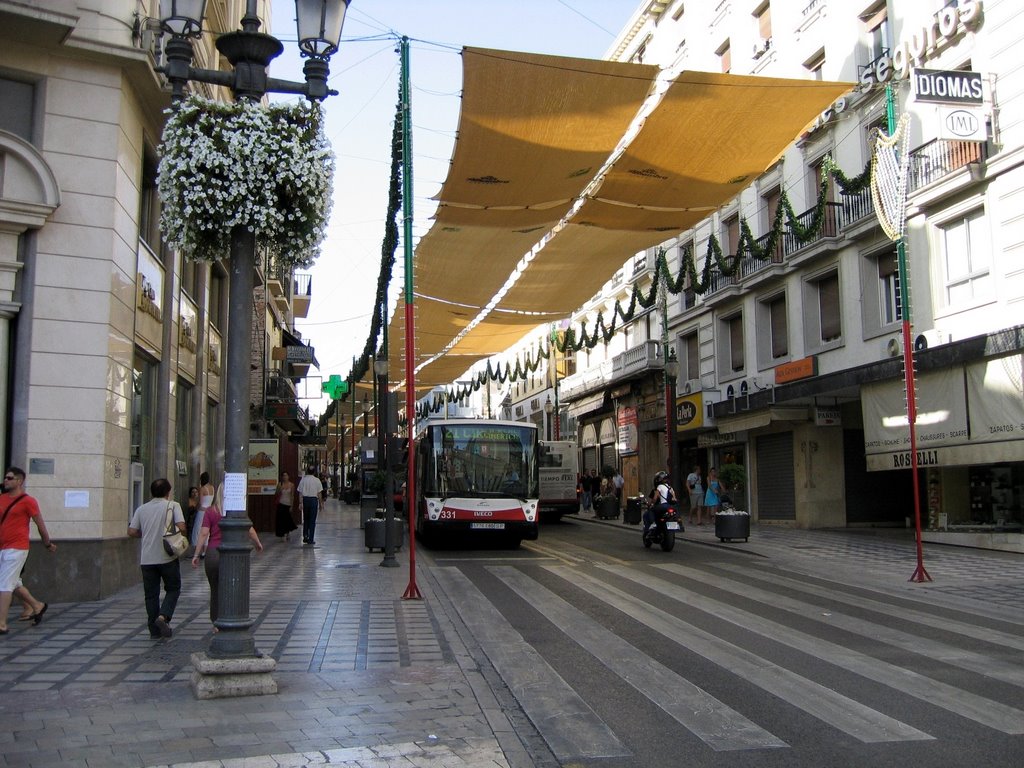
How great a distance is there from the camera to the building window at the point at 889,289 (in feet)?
72.6

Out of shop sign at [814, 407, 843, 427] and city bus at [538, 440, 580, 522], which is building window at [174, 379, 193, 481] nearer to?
city bus at [538, 440, 580, 522]

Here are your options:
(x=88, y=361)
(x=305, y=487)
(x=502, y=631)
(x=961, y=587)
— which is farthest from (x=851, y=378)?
(x=88, y=361)

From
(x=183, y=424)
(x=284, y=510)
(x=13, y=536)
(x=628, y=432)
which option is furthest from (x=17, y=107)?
(x=628, y=432)

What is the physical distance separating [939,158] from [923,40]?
274 centimetres

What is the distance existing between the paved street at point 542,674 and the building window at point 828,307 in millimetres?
11685

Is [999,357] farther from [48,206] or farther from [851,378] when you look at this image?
[48,206]

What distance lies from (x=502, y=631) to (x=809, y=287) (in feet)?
62.9

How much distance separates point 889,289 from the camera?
22.5m

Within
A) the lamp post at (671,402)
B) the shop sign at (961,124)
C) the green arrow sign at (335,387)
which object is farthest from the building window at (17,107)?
the green arrow sign at (335,387)

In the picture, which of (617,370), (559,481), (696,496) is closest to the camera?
(696,496)

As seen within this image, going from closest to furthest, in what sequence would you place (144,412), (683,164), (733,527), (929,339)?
(144,412), (683,164), (929,339), (733,527)

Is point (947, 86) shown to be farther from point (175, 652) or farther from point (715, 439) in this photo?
A: point (175, 652)

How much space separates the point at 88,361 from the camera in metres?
11.8

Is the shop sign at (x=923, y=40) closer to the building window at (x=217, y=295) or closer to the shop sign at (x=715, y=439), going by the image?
the shop sign at (x=715, y=439)
